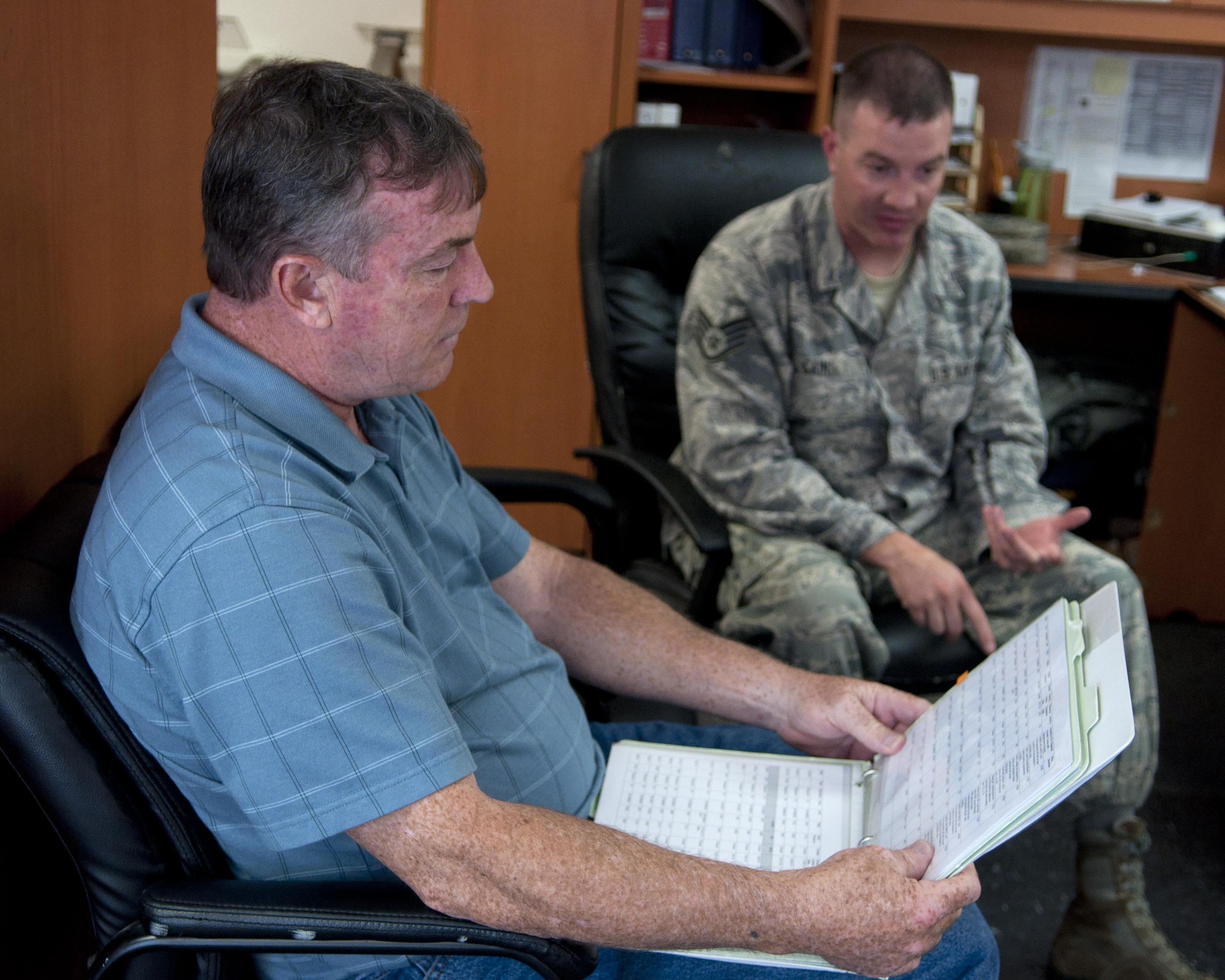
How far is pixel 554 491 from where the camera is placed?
1.60 metres

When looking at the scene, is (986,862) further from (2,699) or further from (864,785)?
(2,699)

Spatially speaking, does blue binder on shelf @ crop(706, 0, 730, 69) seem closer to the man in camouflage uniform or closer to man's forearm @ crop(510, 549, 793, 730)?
the man in camouflage uniform

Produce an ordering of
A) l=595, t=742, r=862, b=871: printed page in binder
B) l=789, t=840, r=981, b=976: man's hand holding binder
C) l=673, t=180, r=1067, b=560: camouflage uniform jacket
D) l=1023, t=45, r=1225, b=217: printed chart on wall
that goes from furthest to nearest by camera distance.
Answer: l=1023, t=45, r=1225, b=217: printed chart on wall < l=673, t=180, r=1067, b=560: camouflage uniform jacket < l=595, t=742, r=862, b=871: printed page in binder < l=789, t=840, r=981, b=976: man's hand holding binder

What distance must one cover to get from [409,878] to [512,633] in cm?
37

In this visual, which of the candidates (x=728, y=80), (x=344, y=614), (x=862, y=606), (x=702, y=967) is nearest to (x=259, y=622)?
(x=344, y=614)

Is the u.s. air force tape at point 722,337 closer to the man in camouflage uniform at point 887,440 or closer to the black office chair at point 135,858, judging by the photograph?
the man in camouflage uniform at point 887,440

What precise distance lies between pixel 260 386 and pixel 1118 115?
2.82 m

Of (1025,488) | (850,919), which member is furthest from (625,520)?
(850,919)

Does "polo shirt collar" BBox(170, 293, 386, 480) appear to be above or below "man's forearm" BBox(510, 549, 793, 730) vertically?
above

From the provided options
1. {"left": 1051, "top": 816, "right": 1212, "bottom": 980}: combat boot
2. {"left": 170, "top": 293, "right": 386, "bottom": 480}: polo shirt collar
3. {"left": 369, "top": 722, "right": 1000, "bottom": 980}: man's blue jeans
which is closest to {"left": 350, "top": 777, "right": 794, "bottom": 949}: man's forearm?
{"left": 369, "top": 722, "right": 1000, "bottom": 980}: man's blue jeans

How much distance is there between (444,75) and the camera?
257 cm

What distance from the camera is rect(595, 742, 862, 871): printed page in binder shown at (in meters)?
1.11

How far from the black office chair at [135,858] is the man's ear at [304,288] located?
27 centimetres

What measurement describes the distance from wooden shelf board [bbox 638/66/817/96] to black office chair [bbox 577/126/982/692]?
67 cm
